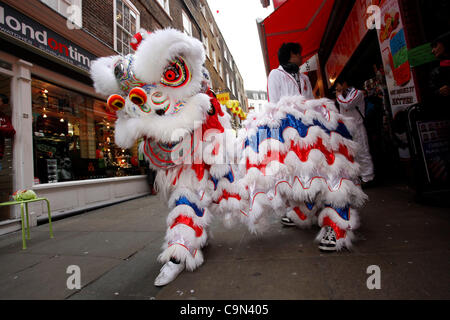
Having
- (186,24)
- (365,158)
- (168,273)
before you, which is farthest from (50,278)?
(186,24)

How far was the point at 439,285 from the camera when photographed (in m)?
1.13

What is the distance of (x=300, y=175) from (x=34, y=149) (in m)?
5.02

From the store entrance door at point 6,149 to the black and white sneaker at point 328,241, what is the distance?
186 inches

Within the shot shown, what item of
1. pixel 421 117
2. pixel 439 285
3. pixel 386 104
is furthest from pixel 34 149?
pixel 386 104

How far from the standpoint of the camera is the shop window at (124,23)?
656cm

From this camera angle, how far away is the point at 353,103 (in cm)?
395

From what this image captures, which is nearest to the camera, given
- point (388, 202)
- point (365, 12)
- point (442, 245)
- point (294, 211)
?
point (442, 245)

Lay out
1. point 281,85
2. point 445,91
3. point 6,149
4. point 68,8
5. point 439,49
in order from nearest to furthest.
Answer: point 281,85 < point 439,49 < point 445,91 < point 6,149 < point 68,8

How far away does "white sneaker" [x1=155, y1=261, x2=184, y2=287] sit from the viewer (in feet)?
4.73

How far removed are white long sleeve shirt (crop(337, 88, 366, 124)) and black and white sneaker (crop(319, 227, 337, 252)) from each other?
9.87 feet

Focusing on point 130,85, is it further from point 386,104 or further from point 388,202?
point 386,104

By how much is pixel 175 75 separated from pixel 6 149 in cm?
401

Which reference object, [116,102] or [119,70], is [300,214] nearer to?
[116,102]

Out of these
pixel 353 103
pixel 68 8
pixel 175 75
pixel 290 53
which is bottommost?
pixel 175 75
